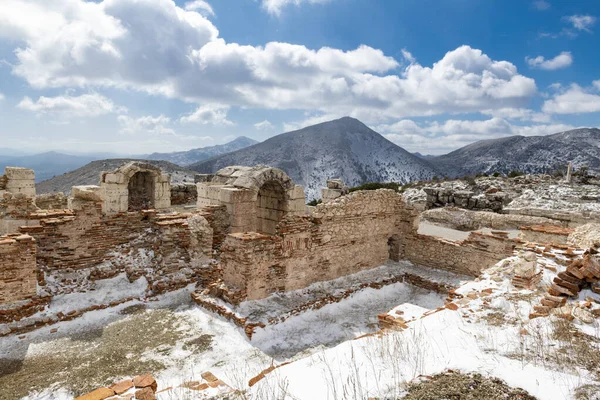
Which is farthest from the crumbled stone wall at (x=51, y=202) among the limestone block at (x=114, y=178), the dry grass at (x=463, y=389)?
the dry grass at (x=463, y=389)

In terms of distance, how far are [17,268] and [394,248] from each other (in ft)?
29.6

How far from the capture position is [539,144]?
86.1 m

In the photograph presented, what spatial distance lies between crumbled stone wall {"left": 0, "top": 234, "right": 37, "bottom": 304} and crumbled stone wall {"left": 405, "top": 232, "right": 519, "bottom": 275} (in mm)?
8991

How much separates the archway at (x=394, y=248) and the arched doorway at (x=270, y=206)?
342cm

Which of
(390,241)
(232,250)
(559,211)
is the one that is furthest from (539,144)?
(232,250)

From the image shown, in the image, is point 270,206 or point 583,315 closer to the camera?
point 583,315

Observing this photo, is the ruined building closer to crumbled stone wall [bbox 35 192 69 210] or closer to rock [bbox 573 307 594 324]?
crumbled stone wall [bbox 35 192 69 210]

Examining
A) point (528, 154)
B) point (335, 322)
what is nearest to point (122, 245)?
point (335, 322)

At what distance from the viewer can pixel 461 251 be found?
1023 cm

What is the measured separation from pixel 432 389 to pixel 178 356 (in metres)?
4.05

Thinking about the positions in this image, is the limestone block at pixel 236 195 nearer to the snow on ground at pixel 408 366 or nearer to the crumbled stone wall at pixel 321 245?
the crumbled stone wall at pixel 321 245

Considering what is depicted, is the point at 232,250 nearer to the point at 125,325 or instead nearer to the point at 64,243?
the point at 125,325

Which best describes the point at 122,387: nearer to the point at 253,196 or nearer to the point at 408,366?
the point at 408,366

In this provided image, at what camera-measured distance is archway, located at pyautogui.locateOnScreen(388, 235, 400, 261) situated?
36.6 feet
